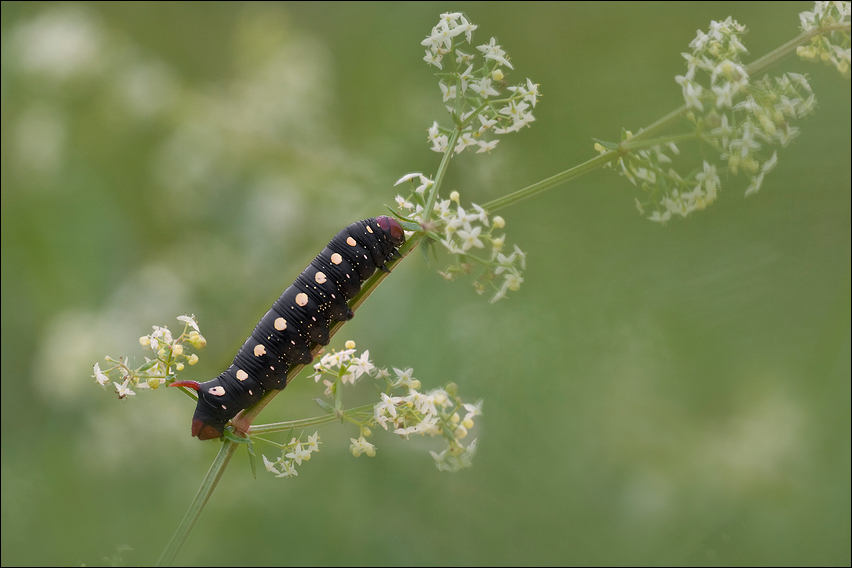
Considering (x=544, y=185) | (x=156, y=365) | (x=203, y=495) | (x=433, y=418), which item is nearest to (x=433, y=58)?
(x=544, y=185)

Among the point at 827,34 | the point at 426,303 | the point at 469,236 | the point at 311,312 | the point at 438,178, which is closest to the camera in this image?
the point at 469,236

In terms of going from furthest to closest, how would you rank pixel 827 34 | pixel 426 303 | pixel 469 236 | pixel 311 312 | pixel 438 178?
pixel 426 303
pixel 311 312
pixel 827 34
pixel 438 178
pixel 469 236

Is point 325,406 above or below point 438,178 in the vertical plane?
below

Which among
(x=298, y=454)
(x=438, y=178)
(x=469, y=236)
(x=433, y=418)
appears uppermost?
(x=438, y=178)

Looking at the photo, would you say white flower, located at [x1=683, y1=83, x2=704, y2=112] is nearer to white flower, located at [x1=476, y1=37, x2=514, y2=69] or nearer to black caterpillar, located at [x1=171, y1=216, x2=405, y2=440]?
white flower, located at [x1=476, y1=37, x2=514, y2=69]

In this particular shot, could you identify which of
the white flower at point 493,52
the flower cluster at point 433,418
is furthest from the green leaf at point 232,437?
the white flower at point 493,52

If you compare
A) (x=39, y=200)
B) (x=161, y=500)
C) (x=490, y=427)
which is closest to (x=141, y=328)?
(x=161, y=500)

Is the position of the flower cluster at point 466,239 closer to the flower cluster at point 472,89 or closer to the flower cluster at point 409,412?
the flower cluster at point 472,89

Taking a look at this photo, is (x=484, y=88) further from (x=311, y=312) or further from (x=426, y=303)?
(x=426, y=303)
